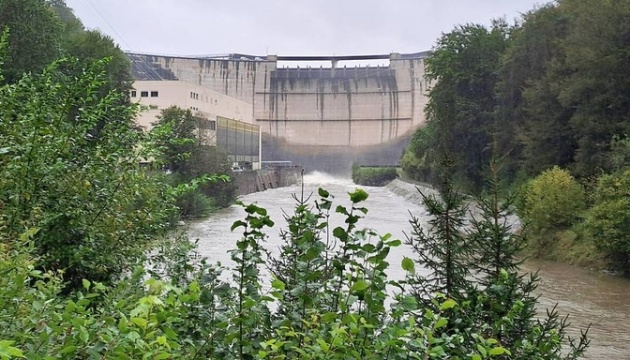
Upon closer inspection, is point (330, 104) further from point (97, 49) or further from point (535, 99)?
point (535, 99)

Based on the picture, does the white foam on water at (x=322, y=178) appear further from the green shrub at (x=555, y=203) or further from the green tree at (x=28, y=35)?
the green shrub at (x=555, y=203)

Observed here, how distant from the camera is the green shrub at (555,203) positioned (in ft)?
72.2

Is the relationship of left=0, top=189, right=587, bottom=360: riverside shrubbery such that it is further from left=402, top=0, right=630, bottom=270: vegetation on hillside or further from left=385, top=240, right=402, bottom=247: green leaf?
left=402, top=0, right=630, bottom=270: vegetation on hillside

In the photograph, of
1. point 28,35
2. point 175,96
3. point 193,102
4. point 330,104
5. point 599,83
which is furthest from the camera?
point 330,104

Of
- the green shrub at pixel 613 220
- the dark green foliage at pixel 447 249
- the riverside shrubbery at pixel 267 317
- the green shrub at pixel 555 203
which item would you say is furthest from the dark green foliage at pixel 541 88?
the riverside shrubbery at pixel 267 317

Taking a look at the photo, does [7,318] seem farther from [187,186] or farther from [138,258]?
[187,186]

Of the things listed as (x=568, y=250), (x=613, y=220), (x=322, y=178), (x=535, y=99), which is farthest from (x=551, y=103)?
(x=322, y=178)

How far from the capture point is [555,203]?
22109mm

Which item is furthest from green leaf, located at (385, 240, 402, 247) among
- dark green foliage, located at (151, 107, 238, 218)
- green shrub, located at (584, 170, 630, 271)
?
dark green foliage, located at (151, 107, 238, 218)

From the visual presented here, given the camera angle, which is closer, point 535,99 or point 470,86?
point 535,99

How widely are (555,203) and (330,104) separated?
203 feet

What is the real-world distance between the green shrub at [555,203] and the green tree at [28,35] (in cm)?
1842

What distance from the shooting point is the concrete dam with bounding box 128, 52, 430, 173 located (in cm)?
8162

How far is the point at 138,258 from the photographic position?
5055mm
